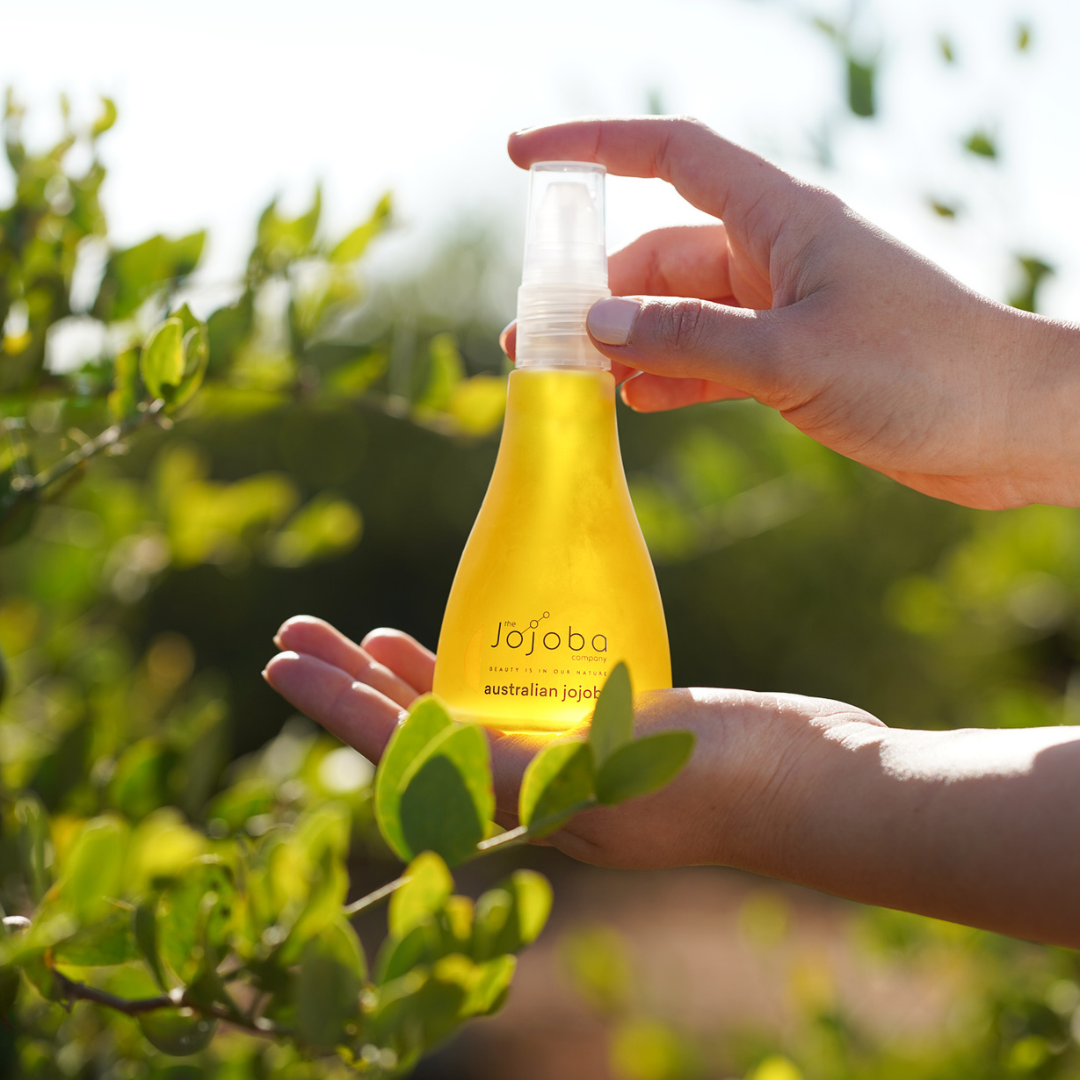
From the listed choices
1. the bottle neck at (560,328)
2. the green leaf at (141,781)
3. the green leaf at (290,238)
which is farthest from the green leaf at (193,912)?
the green leaf at (290,238)

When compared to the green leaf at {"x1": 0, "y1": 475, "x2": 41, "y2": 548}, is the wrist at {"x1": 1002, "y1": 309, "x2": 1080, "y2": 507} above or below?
above

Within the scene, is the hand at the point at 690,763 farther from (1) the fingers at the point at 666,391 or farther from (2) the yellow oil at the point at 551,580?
(1) the fingers at the point at 666,391

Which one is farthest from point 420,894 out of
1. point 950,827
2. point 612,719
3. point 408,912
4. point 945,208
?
point 945,208

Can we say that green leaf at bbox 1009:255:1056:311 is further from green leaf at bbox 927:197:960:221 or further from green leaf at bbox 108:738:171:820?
green leaf at bbox 108:738:171:820

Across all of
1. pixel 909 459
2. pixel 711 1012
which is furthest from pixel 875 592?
pixel 909 459

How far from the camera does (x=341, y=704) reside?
741 millimetres

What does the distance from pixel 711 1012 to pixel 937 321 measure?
336 centimetres

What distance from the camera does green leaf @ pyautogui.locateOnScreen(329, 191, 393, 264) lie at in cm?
97

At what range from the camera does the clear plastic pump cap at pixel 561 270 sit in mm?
810

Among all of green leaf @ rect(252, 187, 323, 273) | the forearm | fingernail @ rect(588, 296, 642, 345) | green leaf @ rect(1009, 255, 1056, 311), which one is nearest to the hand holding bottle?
the forearm

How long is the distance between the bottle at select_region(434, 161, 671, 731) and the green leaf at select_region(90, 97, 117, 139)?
371mm

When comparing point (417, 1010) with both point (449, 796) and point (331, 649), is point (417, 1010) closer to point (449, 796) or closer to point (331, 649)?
point (449, 796)

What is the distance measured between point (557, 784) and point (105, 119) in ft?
2.44

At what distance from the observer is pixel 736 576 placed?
499 cm
